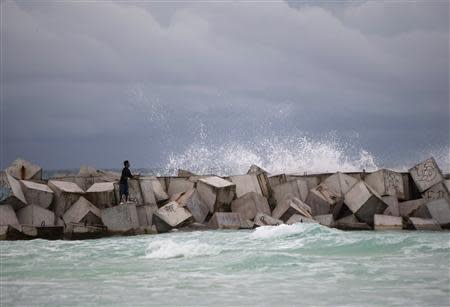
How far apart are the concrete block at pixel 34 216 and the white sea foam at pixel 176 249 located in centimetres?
316

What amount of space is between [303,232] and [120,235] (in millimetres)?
3990

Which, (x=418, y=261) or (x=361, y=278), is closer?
(x=361, y=278)

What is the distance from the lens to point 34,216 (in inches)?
596

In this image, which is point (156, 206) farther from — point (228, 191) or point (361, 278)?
point (361, 278)

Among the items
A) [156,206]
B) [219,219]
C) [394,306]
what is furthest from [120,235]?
[394,306]

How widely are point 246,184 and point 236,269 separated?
6.80m

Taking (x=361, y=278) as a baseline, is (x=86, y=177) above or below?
above

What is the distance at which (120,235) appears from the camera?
49.7 ft

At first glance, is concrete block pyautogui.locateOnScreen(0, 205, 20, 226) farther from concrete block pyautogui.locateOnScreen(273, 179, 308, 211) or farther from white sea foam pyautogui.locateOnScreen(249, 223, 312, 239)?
concrete block pyautogui.locateOnScreen(273, 179, 308, 211)

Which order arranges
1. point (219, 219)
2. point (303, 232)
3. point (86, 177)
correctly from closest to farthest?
point (303, 232), point (219, 219), point (86, 177)

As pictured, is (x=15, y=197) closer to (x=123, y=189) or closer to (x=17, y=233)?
(x=17, y=233)

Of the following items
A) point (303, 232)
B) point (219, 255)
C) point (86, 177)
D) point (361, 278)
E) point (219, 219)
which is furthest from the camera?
point (86, 177)

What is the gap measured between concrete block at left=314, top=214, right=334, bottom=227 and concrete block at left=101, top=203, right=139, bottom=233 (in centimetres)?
424

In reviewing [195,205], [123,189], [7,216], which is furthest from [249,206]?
[7,216]
